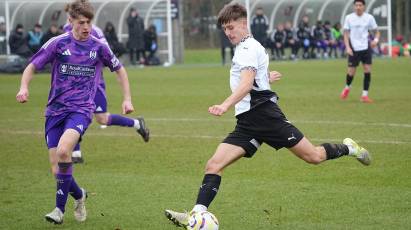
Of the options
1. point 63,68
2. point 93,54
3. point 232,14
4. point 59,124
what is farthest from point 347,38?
point 232,14

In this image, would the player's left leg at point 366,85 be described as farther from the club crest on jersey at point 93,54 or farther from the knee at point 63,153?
the knee at point 63,153

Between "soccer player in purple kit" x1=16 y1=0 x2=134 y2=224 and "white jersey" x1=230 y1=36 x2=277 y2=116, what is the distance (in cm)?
139

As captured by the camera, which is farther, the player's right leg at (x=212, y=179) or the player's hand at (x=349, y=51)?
the player's hand at (x=349, y=51)

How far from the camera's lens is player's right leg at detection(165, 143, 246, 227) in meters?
7.02

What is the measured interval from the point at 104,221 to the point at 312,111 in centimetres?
1017

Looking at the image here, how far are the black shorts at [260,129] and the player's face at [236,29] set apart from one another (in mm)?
612

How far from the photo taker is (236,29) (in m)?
7.27

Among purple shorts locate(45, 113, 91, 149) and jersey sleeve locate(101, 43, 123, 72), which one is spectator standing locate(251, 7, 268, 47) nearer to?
jersey sleeve locate(101, 43, 123, 72)

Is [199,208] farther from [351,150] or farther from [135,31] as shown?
[135,31]

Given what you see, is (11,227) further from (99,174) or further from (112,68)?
(99,174)

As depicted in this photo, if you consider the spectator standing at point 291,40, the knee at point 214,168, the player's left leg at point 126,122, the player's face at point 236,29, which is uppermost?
the player's face at point 236,29

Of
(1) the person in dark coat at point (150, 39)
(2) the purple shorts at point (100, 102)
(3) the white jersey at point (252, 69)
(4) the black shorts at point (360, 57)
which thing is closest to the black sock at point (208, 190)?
(3) the white jersey at point (252, 69)

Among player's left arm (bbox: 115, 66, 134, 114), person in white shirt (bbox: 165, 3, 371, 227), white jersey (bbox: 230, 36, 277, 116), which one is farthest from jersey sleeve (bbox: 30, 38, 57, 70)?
white jersey (bbox: 230, 36, 277, 116)

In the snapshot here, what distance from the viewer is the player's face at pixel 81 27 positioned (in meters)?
8.11
